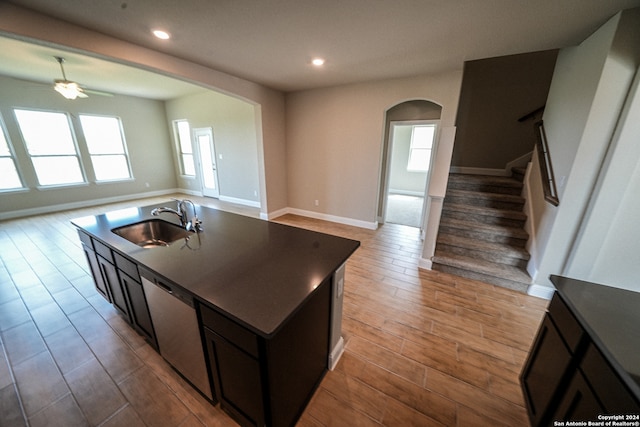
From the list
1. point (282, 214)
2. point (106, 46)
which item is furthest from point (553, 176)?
point (106, 46)

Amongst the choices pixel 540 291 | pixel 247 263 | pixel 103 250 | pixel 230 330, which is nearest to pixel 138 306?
pixel 103 250

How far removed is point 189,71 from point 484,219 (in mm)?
4627

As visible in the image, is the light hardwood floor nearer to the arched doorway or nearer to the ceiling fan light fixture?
→ the arched doorway

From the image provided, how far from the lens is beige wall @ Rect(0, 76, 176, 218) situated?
4.47 m

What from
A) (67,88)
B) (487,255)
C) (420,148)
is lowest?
(487,255)

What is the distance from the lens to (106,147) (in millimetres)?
5781

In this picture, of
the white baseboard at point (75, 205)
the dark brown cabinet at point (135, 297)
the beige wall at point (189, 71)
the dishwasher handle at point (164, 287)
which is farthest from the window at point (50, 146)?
the dishwasher handle at point (164, 287)

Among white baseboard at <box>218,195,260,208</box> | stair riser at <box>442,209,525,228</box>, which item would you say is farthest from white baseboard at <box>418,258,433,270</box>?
white baseboard at <box>218,195,260,208</box>

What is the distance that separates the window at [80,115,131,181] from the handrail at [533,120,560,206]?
29.1 feet

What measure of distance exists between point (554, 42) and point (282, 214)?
476 cm

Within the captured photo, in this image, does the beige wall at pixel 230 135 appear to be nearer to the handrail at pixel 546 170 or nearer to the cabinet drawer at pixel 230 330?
the cabinet drawer at pixel 230 330

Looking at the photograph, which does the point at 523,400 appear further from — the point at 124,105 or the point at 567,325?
the point at 124,105

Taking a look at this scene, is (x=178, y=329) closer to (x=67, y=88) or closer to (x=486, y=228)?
(x=486, y=228)

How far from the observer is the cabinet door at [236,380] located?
988 mm
